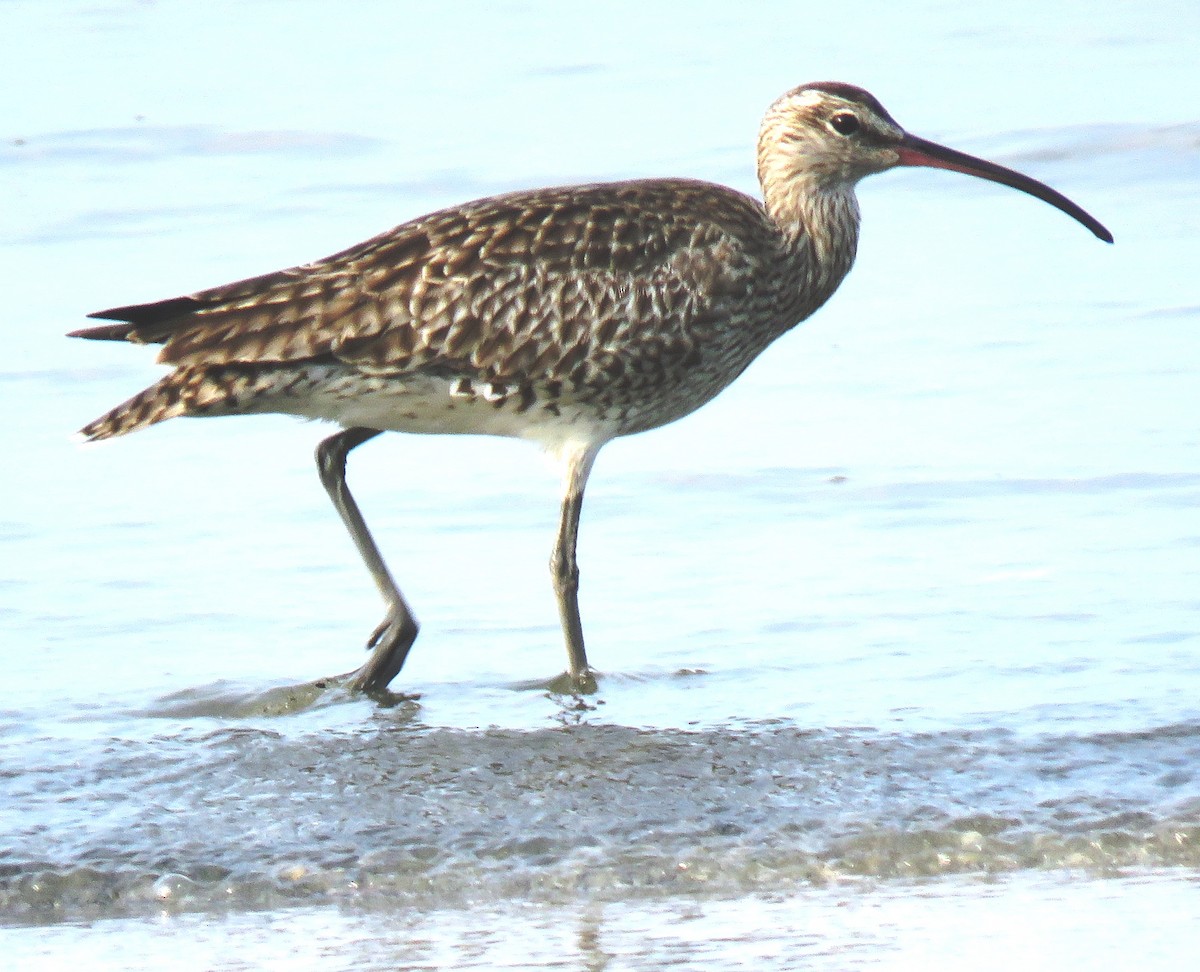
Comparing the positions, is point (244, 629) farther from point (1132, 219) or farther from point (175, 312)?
point (1132, 219)

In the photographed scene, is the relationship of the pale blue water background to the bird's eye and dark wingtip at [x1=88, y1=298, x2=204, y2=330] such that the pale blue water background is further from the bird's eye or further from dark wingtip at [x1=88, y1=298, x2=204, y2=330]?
the bird's eye

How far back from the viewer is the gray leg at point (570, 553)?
8.47m

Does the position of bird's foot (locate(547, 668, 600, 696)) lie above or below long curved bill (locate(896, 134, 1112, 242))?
below

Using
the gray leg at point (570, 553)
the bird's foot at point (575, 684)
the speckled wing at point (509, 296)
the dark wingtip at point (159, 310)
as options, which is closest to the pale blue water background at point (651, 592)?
the bird's foot at point (575, 684)

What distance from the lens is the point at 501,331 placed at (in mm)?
8570

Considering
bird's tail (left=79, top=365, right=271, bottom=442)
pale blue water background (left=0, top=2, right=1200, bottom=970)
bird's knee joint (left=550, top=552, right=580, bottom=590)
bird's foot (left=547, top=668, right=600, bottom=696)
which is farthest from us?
bird's knee joint (left=550, top=552, right=580, bottom=590)

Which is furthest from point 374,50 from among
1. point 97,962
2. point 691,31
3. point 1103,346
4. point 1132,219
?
point 97,962

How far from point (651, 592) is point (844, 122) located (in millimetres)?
1708

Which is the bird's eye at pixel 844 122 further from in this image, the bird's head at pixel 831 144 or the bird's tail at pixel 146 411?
the bird's tail at pixel 146 411

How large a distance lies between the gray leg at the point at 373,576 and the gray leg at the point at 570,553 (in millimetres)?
473

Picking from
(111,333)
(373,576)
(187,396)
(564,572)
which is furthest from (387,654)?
(111,333)

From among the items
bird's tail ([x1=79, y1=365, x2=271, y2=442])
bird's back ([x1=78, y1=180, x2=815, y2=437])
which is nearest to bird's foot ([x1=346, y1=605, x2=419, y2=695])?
bird's back ([x1=78, y1=180, x2=815, y2=437])

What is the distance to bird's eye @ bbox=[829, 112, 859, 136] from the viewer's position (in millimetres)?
9305

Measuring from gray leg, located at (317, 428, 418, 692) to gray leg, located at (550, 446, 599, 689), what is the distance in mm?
473
